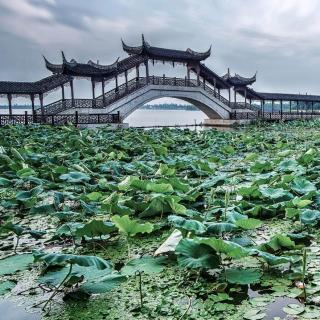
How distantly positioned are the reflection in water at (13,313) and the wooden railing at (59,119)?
619 inches

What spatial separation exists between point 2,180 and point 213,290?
7.63 feet

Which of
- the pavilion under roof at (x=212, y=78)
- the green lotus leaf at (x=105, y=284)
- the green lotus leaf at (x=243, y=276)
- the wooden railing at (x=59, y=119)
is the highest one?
the pavilion under roof at (x=212, y=78)

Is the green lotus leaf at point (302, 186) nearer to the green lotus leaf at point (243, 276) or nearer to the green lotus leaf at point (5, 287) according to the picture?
the green lotus leaf at point (243, 276)

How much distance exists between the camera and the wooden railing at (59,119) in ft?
54.4

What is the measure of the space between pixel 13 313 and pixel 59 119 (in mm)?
17121

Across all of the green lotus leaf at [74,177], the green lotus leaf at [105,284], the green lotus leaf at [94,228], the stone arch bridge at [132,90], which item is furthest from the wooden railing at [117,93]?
the green lotus leaf at [105,284]

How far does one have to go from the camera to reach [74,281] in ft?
5.23

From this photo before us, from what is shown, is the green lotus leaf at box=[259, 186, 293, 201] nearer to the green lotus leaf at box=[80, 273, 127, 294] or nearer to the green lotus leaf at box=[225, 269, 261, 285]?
the green lotus leaf at box=[225, 269, 261, 285]

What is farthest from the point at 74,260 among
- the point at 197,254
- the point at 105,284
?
the point at 197,254

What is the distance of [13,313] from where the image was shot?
1532mm

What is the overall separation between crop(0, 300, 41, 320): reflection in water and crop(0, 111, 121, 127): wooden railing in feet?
51.6

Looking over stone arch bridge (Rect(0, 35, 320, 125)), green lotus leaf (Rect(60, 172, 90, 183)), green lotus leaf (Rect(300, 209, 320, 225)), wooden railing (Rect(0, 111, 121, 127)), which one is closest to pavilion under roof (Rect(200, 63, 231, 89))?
stone arch bridge (Rect(0, 35, 320, 125))

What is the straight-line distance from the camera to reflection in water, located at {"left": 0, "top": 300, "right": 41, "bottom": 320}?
1.49 meters

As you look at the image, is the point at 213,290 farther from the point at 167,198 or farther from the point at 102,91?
the point at 102,91
